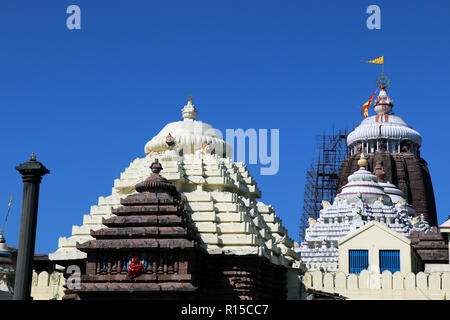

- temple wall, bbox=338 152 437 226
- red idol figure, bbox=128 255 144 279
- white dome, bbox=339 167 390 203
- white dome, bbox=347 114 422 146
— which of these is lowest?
red idol figure, bbox=128 255 144 279

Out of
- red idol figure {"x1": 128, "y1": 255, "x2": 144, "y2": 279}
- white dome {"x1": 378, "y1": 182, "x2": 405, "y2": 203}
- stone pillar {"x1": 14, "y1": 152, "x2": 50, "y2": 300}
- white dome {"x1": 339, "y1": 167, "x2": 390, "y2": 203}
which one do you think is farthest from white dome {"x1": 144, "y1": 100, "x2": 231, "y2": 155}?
white dome {"x1": 378, "y1": 182, "x2": 405, "y2": 203}

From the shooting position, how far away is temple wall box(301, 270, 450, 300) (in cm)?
4619

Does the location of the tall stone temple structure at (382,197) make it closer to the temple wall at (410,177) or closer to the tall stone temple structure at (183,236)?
the temple wall at (410,177)

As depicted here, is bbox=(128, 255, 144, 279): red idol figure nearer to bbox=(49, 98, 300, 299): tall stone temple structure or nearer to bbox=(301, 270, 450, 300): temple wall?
bbox=(49, 98, 300, 299): tall stone temple structure

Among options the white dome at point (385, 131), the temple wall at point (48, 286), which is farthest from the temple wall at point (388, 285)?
the white dome at point (385, 131)

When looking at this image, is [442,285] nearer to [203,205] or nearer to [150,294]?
[203,205]

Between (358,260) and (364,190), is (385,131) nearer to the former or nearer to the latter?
(364,190)

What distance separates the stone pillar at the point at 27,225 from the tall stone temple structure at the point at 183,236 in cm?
437

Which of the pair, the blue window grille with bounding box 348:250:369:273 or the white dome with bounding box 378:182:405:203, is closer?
the blue window grille with bounding box 348:250:369:273

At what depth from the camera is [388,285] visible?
153ft

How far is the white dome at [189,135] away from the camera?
4897cm

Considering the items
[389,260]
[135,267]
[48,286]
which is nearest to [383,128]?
[389,260]

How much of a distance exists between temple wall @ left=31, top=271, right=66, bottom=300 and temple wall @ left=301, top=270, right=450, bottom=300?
14172 mm

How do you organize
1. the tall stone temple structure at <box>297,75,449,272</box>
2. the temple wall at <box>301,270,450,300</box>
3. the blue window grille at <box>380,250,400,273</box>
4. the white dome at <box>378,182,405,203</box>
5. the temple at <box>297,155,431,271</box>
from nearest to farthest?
the temple wall at <box>301,270,450,300</box>, the blue window grille at <box>380,250,400,273</box>, the tall stone temple structure at <box>297,75,449,272</box>, the temple at <box>297,155,431,271</box>, the white dome at <box>378,182,405,203</box>
